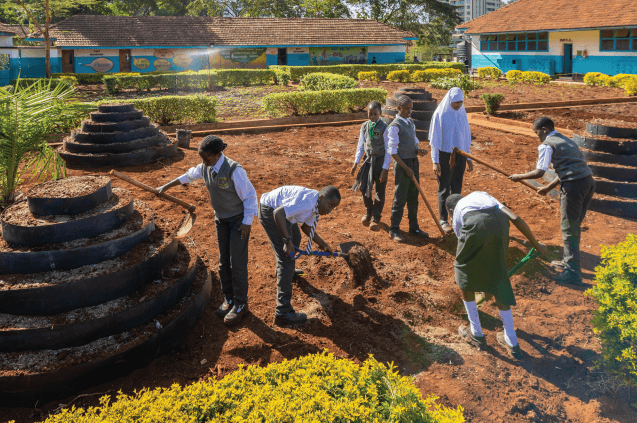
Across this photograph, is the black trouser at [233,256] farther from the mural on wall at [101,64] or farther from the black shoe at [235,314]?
the mural on wall at [101,64]

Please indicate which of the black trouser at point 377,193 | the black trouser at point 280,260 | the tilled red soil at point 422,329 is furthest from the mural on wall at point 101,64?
the black trouser at point 280,260

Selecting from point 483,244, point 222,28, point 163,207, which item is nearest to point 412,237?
point 483,244

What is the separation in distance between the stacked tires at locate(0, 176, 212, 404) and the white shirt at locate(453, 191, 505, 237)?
2.66m

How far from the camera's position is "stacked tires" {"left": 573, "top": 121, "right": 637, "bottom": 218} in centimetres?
730

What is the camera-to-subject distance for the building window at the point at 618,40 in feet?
81.6

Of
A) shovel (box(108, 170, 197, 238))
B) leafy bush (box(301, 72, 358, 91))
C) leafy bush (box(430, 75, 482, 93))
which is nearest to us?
shovel (box(108, 170, 197, 238))

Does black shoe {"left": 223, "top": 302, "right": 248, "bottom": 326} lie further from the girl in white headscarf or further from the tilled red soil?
the girl in white headscarf

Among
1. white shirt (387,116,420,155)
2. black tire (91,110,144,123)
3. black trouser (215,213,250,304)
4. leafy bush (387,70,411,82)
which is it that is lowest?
black trouser (215,213,250,304)

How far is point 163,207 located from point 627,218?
23.9ft

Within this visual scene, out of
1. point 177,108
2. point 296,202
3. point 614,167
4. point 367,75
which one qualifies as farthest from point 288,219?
point 367,75

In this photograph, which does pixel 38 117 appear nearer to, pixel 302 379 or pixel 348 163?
pixel 302 379

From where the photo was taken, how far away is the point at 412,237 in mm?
6684

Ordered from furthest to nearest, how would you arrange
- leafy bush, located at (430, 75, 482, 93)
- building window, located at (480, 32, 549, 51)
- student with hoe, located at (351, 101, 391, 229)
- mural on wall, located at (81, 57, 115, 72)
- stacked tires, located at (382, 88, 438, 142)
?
1. building window, located at (480, 32, 549, 51)
2. mural on wall, located at (81, 57, 115, 72)
3. leafy bush, located at (430, 75, 482, 93)
4. stacked tires, located at (382, 88, 438, 142)
5. student with hoe, located at (351, 101, 391, 229)

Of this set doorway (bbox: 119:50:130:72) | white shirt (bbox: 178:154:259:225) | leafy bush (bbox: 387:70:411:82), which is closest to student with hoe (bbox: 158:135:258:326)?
white shirt (bbox: 178:154:259:225)
